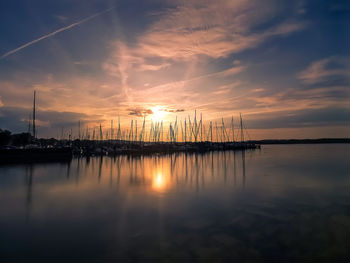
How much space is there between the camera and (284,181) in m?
24.2

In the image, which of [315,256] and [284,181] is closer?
[315,256]

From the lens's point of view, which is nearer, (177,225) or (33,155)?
(177,225)

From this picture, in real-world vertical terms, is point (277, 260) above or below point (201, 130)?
below

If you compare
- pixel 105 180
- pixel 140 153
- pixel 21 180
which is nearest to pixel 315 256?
pixel 105 180

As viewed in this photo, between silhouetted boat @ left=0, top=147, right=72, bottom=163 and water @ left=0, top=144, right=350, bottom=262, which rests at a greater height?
silhouetted boat @ left=0, top=147, right=72, bottom=163

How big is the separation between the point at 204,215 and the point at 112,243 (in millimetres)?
5593

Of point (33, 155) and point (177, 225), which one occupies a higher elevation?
point (33, 155)

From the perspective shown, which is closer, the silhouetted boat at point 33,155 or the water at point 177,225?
the water at point 177,225

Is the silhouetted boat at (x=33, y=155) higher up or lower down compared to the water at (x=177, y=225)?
higher up

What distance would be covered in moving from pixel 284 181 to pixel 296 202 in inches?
370

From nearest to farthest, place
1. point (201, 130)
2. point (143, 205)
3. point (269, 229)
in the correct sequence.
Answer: point (269, 229) < point (143, 205) < point (201, 130)

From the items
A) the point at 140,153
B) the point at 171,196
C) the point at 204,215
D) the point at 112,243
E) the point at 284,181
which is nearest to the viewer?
the point at 112,243

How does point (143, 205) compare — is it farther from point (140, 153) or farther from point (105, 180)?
point (140, 153)

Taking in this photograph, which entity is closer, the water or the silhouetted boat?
the water
